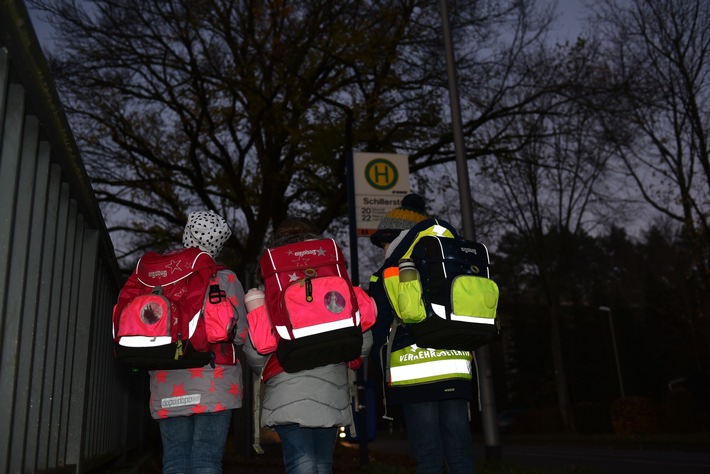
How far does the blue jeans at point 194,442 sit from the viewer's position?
11.6ft

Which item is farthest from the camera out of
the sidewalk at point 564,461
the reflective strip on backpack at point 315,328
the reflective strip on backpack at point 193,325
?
the sidewalk at point 564,461

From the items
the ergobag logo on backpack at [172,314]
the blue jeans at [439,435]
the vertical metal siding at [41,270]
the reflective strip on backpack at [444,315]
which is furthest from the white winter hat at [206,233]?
the blue jeans at [439,435]

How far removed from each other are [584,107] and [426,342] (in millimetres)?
13738

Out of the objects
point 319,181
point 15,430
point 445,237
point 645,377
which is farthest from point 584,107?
point 645,377

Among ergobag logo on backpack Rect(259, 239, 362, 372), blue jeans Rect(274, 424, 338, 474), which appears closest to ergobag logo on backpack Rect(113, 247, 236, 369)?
ergobag logo on backpack Rect(259, 239, 362, 372)

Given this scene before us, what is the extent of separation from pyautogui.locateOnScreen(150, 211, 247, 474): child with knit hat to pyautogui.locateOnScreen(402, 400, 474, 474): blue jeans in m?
1.01

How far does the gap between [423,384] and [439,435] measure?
1.01ft

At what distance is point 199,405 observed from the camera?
3.57 metres

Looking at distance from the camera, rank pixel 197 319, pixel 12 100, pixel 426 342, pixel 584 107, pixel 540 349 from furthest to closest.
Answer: pixel 540 349, pixel 584 107, pixel 426 342, pixel 197 319, pixel 12 100

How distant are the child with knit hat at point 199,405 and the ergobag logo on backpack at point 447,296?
3.12ft

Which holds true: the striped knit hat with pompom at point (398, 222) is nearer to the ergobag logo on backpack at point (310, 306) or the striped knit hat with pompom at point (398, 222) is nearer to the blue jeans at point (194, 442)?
the ergobag logo on backpack at point (310, 306)

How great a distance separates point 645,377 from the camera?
53.3 m

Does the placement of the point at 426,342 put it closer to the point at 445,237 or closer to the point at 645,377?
the point at 445,237

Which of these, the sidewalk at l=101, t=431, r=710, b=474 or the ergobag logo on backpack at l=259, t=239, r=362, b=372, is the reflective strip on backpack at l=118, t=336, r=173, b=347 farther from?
the sidewalk at l=101, t=431, r=710, b=474
